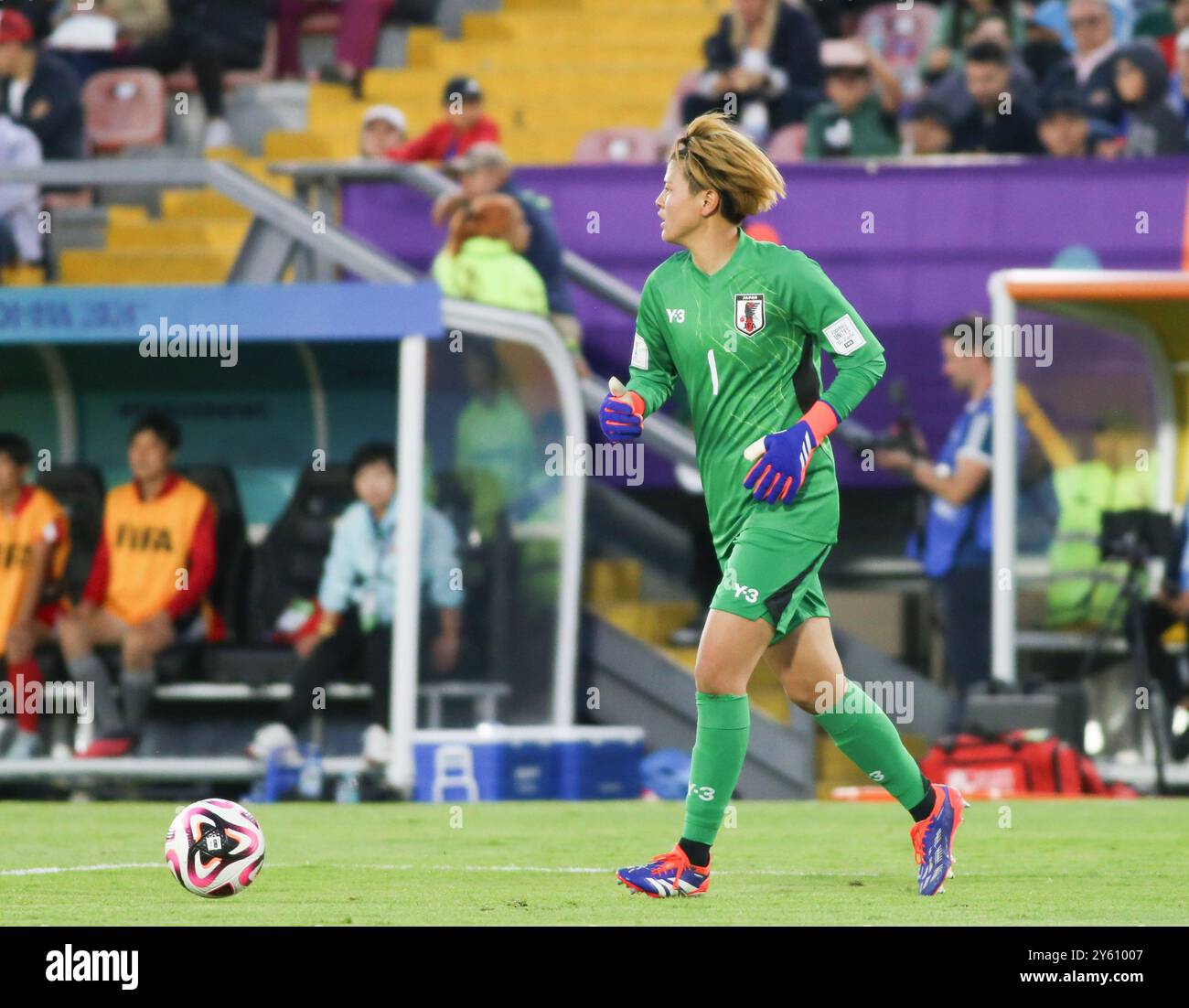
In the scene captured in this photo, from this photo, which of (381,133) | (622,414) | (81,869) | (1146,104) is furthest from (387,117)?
(622,414)

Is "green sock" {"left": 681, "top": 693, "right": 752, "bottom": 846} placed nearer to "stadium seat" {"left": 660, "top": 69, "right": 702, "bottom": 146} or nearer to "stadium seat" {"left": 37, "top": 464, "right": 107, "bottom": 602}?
"stadium seat" {"left": 37, "top": 464, "right": 107, "bottom": 602}

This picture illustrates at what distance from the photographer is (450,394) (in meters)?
12.3

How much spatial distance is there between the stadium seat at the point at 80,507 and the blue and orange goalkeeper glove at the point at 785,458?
763 cm

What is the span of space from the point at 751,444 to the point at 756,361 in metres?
0.23

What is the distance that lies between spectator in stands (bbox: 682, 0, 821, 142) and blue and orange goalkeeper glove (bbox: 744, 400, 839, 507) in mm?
8949

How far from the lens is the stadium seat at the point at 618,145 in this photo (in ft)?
52.0

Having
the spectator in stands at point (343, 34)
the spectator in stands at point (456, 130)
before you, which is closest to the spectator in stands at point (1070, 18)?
the spectator in stands at point (456, 130)

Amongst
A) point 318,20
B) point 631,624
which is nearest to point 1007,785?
point 631,624

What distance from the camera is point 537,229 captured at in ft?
43.7

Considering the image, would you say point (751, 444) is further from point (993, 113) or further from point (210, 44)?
point (210, 44)

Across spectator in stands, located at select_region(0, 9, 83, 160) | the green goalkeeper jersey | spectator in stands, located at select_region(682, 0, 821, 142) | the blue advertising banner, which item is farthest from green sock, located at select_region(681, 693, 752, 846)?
spectator in stands, located at select_region(0, 9, 83, 160)

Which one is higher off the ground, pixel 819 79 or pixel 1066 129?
pixel 819 79

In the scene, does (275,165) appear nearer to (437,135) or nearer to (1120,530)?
(437,135)

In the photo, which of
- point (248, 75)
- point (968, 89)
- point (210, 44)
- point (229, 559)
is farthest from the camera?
point (248, 75)
